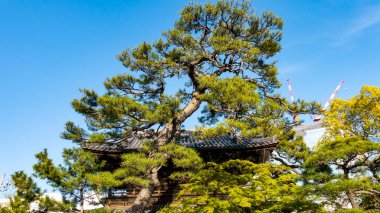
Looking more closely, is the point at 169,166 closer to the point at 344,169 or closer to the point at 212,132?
the point at 212,132

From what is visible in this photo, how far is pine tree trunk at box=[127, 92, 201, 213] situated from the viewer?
1040 cm

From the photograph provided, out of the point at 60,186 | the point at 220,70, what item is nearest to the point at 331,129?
the point at 220,70

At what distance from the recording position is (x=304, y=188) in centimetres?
864

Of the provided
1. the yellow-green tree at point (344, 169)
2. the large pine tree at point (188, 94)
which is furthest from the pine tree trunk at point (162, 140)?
the yellow-green tree at point (344, 169)

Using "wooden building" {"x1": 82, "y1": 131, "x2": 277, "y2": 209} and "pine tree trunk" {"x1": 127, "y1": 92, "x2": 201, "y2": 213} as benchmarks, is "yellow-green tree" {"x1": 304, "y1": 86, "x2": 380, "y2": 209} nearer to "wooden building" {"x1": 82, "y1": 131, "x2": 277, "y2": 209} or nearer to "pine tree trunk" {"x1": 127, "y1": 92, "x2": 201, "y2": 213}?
"wooden building" {"x1": 82, "y1": 131, "x2": 277, "y2": 209}

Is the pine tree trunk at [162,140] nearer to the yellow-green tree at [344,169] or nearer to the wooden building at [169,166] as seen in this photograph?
the wooden building at [169,166]

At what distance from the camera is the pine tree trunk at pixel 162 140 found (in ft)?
34.1

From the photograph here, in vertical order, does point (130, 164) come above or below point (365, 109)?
below

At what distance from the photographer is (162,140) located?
37.1ft

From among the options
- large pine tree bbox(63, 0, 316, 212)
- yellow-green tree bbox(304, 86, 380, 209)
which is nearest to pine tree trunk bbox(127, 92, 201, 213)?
large pine tree bbox(63, 0, 316, 212)

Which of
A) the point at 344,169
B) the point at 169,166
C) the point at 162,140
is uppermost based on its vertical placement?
the point at 162,140

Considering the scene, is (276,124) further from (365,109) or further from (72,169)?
(365,109)

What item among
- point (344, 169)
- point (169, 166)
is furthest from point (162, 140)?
point (344, 169)

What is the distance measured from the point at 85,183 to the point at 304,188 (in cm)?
711
